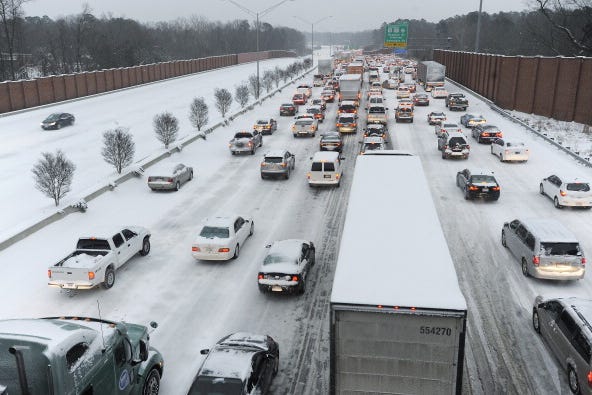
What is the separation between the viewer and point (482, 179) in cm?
2517

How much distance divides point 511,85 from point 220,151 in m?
32.9

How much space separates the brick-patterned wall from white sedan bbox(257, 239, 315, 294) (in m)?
35.0

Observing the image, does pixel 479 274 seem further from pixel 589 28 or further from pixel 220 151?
pixel 589 28

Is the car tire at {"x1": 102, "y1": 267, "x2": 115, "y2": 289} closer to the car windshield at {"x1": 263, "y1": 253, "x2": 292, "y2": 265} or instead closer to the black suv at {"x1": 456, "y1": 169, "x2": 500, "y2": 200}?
the car windshield at {"x1": 263, "y1": 253, "x2": 292, "y2": 265}

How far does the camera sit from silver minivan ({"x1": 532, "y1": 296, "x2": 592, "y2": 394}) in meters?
10.7

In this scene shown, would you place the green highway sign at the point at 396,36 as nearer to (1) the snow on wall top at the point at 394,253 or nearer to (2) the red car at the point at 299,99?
(2) the red car at the point at 299,99

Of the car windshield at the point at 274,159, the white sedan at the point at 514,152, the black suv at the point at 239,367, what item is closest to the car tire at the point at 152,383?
the black suv at the point at 239,367

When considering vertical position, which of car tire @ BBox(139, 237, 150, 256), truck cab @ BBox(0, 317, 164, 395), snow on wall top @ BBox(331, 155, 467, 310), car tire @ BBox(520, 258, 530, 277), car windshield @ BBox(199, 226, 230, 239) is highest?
snow on wall top @ BBox(331, 155, 467, 310)

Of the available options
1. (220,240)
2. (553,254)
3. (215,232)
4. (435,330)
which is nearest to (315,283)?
(220,240)

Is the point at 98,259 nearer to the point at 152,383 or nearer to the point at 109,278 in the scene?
the point at 109,278

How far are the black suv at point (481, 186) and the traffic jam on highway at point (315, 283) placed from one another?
0.09 m

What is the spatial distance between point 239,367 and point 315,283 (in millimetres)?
7069

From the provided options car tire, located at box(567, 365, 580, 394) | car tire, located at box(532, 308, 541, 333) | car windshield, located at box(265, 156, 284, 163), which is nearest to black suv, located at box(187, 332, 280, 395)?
car tire, located at box(567, 365, 580, 394)

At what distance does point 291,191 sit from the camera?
2809 centimetres
